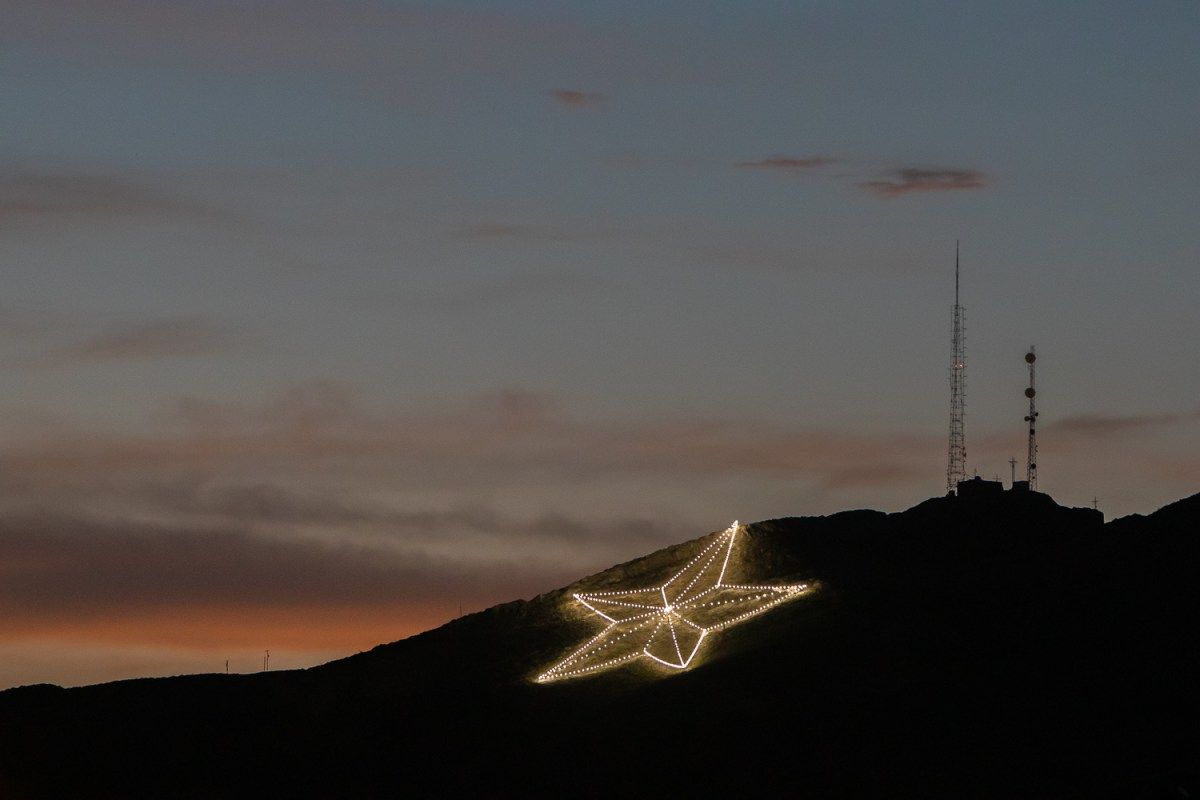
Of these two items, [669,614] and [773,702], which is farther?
[669,614]

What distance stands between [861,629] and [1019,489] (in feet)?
65.6

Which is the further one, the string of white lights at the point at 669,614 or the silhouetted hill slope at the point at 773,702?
the string of white lights at the point at 669,614

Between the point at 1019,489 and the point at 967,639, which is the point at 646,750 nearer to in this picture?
the point at 967,639

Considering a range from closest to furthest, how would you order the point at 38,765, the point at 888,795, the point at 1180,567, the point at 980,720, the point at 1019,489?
the point at 888,795 < the point at 980,720 < the point at 38,765 < the point at 1180,567 < the point at 1019,489

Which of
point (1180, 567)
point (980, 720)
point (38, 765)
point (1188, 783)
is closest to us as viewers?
point (1188, 783)

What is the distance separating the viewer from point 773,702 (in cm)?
5131

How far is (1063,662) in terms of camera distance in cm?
5169

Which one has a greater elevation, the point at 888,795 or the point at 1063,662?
the point at 1063,662

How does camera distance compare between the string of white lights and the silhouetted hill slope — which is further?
the string of white lights

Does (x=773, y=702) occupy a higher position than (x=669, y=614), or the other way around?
(x=669, y=614)

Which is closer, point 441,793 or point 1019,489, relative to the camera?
point 441,793

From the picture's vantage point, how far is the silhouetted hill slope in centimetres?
4762

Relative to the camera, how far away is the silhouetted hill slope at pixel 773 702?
1875 inches

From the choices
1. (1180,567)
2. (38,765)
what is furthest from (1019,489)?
(38,765)
